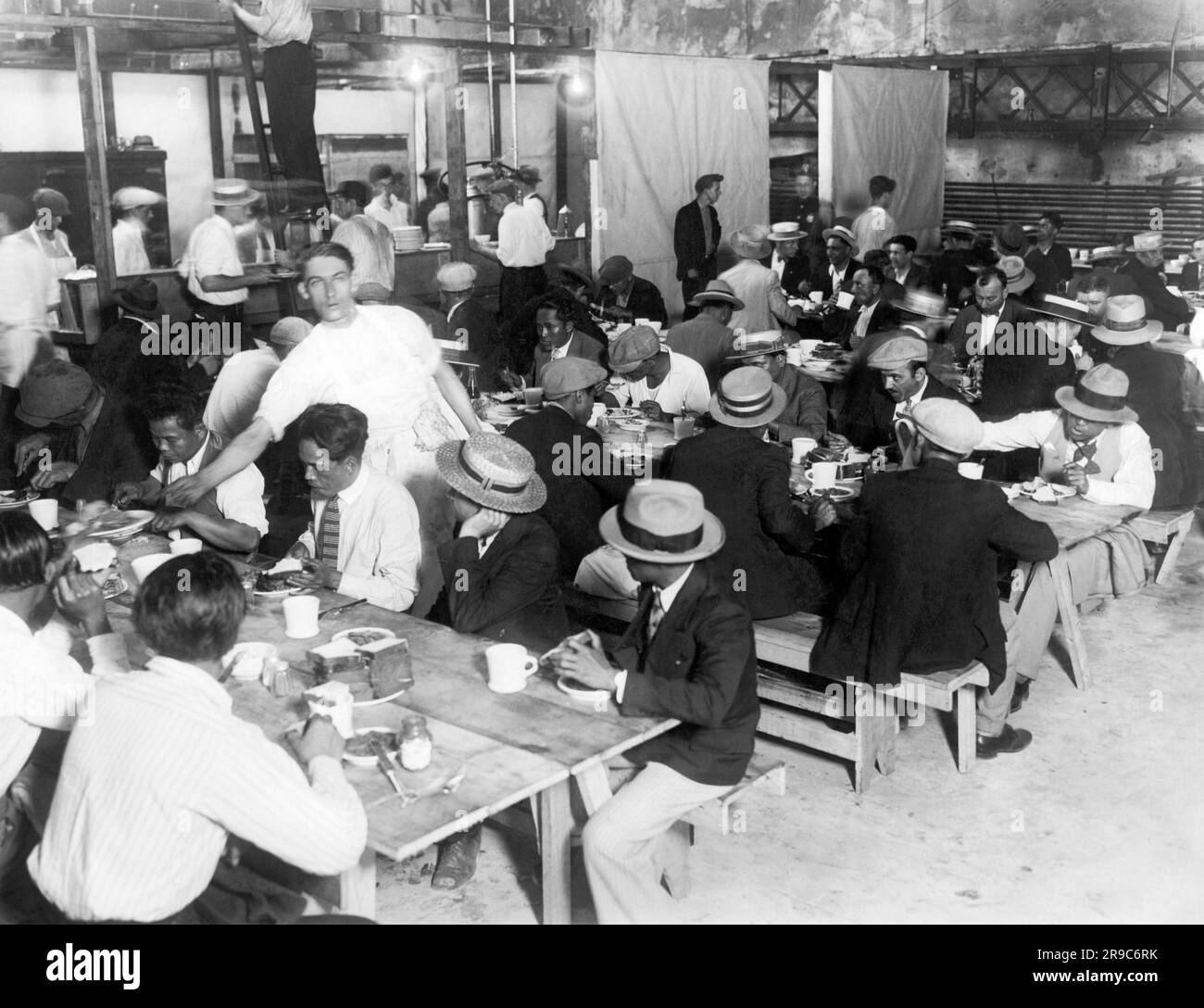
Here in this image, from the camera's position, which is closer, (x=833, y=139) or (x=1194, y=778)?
(x=1194, y=778)

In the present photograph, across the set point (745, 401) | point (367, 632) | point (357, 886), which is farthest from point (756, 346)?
point (357, 886)

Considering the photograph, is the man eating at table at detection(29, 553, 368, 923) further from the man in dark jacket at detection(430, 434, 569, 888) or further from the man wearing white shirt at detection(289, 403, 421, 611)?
the man wearing white shirt at detection(289, 403, 421, 611)

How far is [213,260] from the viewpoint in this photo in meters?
9.21

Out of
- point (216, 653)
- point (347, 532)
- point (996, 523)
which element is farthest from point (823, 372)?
point (216, 653)

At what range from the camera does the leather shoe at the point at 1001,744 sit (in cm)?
525

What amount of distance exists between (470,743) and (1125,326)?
529 centimetres

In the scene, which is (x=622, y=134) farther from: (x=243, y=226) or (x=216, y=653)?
(x=216, y=653)

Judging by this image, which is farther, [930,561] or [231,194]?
[231,194]

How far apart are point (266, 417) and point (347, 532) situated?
788 mm

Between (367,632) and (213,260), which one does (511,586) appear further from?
(213,260)

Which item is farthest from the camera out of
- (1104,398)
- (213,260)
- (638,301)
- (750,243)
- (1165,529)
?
(638,301)

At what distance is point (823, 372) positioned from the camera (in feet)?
28.2

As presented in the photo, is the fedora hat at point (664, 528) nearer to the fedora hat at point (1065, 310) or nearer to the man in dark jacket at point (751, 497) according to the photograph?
the man in dark jacket at point (751, 497)

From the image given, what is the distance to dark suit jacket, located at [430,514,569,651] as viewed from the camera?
438 centimetres
